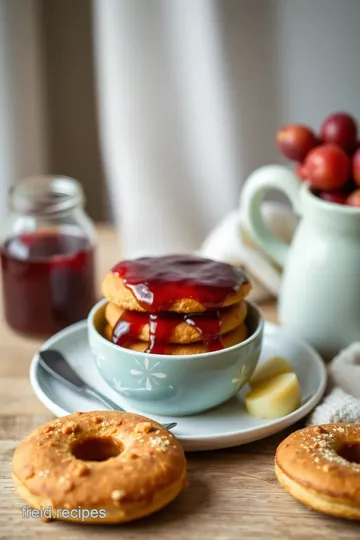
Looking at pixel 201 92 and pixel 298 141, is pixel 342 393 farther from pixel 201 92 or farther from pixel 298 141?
pixel 201 92

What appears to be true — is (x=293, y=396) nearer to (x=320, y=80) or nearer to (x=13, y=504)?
(x=13, y=504)

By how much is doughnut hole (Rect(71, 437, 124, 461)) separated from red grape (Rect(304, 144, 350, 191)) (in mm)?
578

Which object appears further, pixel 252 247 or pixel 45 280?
pixel 252 247

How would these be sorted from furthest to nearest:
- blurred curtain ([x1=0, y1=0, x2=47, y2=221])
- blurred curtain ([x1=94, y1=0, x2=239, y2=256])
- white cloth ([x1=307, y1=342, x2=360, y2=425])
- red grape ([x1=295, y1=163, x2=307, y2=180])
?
blurred curtain ([x1=0, y1=0, x2=47, y2=221]) < blurred curtain ([x1=94, y1=0, x2=239, y2=256]) < red grape ([x1=295, y1=163, x2=307, y2=180]) < white cloth ([x1=307, y1=342, x2=360, y2=425])

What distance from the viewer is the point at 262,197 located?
147 cm

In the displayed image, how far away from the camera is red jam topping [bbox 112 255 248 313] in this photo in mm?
1082

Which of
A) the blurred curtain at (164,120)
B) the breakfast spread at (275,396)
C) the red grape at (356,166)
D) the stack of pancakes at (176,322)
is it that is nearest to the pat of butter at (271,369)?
the breakfast spread at (275,396)

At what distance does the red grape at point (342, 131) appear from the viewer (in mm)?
1330

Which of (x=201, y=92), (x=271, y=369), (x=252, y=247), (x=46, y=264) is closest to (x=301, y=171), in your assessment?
(x=252, y=247)

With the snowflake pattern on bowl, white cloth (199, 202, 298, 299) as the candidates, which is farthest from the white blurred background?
the snowflake pattern on bowl

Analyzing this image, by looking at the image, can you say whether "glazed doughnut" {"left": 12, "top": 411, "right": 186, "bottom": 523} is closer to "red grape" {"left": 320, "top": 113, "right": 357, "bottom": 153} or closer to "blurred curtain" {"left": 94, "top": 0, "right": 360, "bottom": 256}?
"red grape" {"left": 320, "top": 113, "right": 357, "bottom": 153}

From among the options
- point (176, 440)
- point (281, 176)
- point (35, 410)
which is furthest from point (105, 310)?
point (281, 176)

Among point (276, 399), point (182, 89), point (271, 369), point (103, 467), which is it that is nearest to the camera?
point (103, 467)

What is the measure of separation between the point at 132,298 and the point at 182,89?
0.97m
